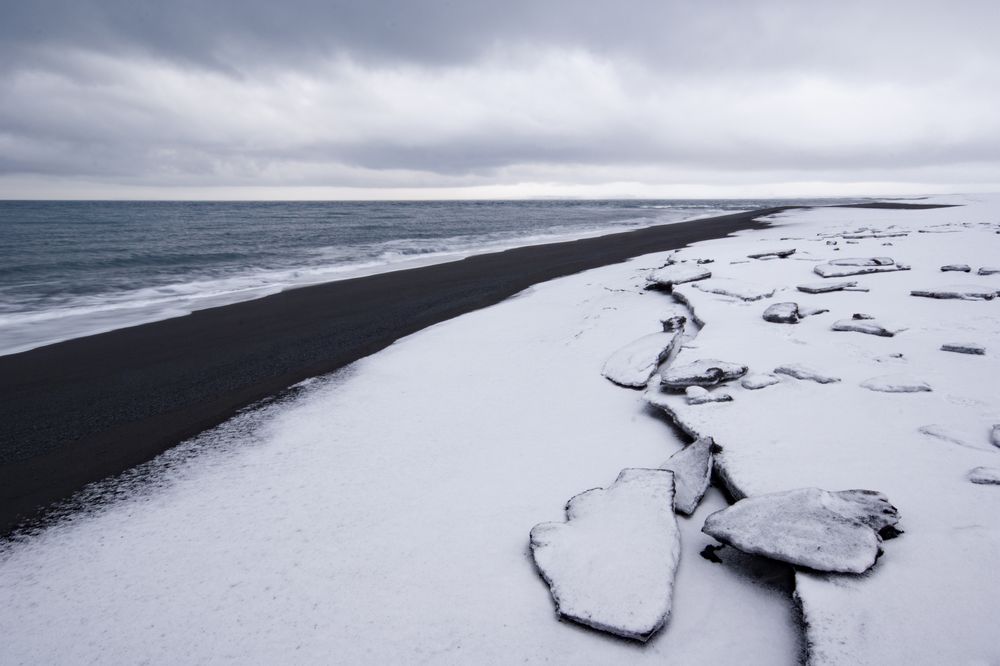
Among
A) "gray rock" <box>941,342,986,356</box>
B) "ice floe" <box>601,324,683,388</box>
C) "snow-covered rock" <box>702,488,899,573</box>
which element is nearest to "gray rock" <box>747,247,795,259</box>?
"ice floe" <box>601,324,683,388</box>

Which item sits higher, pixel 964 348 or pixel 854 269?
pixel 854 269

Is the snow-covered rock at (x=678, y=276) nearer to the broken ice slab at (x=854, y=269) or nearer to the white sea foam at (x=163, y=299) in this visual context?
the broken ice slab at (x=854, y=269)

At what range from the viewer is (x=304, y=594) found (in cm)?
222

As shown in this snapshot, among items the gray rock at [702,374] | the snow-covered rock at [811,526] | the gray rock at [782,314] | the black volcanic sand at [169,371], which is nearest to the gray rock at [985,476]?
the snow-covered rock at [811,526]

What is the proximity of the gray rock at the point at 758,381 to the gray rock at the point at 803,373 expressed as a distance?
0.16 meters

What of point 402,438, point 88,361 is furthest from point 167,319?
point 402,438

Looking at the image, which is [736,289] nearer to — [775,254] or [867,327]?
[867,327]

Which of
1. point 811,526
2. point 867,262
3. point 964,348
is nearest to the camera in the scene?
point 811,526

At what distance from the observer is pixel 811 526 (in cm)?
209

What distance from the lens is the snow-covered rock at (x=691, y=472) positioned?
256 cm

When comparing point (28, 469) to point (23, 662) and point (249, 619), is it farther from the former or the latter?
point (249, 619)

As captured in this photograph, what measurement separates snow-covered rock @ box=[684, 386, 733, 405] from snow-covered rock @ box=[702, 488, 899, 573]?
1.27 meters

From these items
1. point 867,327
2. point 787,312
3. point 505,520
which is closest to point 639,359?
point 787,312

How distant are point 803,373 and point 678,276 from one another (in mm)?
4249
